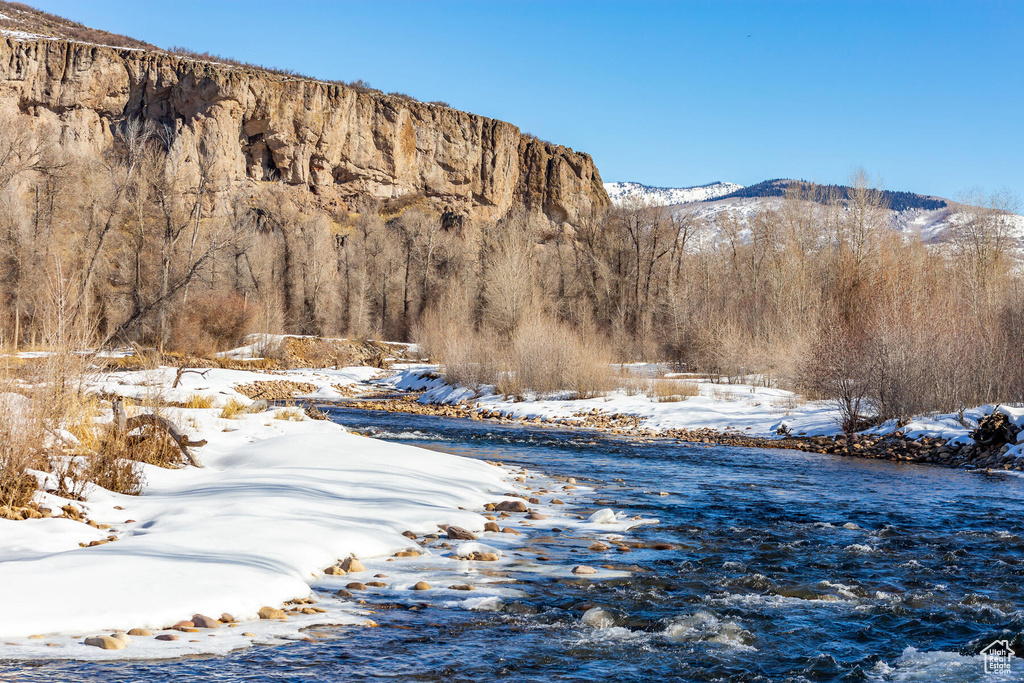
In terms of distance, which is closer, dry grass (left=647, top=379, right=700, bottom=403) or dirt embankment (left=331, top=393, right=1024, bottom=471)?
dirt embankment (left=331, top=393, right=1024, bottom=471)

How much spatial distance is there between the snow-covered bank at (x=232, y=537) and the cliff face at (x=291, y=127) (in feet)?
170

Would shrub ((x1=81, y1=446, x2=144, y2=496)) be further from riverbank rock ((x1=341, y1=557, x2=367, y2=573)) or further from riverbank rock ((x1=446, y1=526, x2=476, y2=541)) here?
riverbank rock ((x1=446, y1=526, x2=476, y2=541))

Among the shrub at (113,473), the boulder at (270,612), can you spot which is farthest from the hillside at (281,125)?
the boulder at (270,612)

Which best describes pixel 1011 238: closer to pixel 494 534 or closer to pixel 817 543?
pixel 817 543

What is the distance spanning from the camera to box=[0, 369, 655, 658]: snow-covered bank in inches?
180

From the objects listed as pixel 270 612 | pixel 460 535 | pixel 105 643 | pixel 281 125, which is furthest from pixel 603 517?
pixel 281 125

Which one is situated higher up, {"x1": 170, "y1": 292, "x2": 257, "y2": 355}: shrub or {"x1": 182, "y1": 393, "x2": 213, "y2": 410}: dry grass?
{"x1": 170, "y1": 292, "x2": 257, "y2": 355}: shrub

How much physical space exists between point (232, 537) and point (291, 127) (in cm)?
7625

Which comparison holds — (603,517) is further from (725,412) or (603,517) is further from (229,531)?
(725,412)

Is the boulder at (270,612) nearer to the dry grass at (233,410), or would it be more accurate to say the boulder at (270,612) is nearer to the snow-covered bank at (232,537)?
the snow-covered bank at (232,537)

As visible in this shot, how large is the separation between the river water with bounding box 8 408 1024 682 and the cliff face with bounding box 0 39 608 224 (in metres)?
52.5

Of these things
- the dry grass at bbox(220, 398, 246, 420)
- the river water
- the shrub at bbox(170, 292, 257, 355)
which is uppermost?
the shrub at bbox(170, 292, 257, 355)

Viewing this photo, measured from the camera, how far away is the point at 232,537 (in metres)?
6.32

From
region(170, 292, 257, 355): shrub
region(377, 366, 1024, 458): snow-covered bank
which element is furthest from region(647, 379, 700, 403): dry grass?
region(170, 292, 257, 355): shrub
